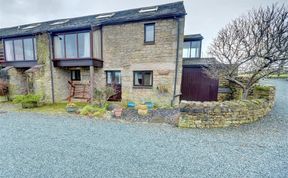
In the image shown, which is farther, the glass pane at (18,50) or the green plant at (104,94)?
the glass pane at (18,50)

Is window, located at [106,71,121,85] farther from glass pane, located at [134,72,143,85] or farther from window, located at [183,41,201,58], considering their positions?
window, located at [183,41,201,58]

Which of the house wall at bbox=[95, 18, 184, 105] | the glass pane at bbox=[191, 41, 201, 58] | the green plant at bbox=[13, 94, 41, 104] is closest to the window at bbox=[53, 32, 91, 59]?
the house wall at bbox=[95, 18, 184, 105]

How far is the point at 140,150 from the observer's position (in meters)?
3.77

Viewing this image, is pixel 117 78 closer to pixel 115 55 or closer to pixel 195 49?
pixel 115 55

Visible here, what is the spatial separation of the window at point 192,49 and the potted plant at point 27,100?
11.5m

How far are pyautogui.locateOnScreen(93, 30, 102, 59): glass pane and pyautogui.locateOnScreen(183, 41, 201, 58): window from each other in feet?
23.2

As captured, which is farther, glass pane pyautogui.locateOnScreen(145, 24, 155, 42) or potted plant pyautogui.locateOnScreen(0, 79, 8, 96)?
potted plant pyautogui.locateOnScreen(0, 79, 8, 96)

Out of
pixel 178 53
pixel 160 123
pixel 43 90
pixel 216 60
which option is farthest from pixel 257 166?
pixel 43 90

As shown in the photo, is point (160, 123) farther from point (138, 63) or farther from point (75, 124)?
point (138, 63)

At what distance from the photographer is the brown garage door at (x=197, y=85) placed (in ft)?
31.0

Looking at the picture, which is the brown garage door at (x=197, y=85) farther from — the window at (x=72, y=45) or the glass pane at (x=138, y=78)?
the window at (x=72, y=45)

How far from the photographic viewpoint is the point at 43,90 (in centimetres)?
992

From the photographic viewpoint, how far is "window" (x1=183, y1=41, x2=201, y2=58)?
473 inches

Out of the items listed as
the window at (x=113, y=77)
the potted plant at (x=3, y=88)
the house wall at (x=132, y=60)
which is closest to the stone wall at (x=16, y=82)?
the potted plant at (x=3, y=88)
